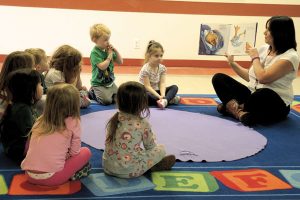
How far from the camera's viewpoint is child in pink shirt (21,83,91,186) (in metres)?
2.20

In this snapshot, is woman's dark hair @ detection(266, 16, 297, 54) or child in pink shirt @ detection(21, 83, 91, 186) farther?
woman's dark hair @ detection(266, 16, 297, 54)

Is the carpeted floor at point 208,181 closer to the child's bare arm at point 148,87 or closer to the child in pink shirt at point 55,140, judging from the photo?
the child in pink shirt at point 55,140

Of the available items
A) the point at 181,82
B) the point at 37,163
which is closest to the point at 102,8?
the point at 181,82

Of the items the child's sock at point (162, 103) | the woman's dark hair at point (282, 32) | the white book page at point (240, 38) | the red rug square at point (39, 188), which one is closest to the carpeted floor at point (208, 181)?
the red rug square at point (39, 188)

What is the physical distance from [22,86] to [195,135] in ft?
4.52

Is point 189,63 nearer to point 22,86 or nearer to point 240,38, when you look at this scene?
point 240,38

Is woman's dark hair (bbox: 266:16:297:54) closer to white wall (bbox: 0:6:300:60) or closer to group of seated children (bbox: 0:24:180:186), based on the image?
group of seated children (bbox: 0:24:180:186)

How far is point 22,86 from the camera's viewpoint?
251cm

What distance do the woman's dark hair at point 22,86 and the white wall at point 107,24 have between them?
350 cm

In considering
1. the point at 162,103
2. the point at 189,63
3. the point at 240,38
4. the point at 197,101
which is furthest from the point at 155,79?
the point at 189,63

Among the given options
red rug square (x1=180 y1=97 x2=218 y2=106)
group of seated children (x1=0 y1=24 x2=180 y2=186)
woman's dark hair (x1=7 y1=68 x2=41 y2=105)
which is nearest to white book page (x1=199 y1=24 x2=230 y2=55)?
red rug square (x1=180 y1=97 x2=218 y2=106)

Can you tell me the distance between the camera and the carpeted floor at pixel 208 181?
225 cm

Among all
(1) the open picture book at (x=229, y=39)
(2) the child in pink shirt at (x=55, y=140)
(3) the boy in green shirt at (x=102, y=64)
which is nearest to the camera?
(2) the child in pink shirt at (x=55, y=140)

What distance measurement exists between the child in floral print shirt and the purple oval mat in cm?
47
